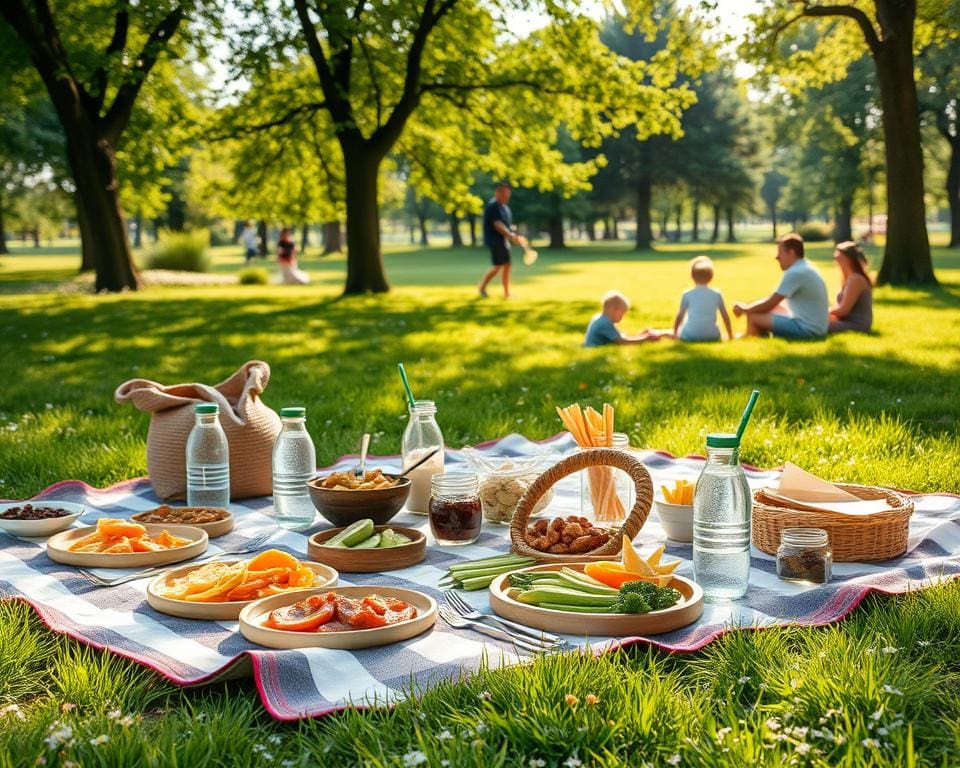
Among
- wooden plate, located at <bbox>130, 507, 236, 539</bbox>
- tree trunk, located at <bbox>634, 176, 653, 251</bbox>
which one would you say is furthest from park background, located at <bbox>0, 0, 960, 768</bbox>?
tree trunk, located at <bbox>634, 176, 653, 251</bbox>

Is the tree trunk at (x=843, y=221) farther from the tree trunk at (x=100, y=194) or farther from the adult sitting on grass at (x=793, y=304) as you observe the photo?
the adult sitting on grass at (x=793, y=304)

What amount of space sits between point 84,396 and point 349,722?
6.94 metres

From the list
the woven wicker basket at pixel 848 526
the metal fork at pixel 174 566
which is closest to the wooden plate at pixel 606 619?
the woven wicker basket at pixel 848 526

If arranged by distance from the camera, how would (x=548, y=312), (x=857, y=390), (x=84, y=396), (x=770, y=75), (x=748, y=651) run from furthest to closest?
(x=770, y=75) < (x=548, y=312) < (x=84, y=396) < (x=857, y=390) < (x=748, y=651)

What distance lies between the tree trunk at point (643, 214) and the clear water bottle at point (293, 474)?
→ 5060 centimetres

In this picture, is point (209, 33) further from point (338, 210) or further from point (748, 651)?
point (748, 651)

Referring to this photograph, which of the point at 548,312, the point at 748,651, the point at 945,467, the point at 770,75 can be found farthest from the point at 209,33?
the point at 748,651

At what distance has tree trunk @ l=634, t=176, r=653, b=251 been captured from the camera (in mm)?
53969

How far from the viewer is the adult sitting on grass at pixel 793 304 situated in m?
11.3

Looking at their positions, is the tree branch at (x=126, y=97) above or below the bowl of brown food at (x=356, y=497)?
above

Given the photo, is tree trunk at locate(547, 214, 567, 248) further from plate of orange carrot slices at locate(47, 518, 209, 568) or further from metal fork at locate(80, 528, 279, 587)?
plate of orange carrot slices at locate(47, 518, 209, 568)

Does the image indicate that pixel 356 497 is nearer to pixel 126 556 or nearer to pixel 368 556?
pixel 368 556

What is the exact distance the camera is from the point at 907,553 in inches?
163

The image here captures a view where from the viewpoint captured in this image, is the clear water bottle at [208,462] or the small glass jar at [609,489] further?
the clear water bottle at [208,462]
